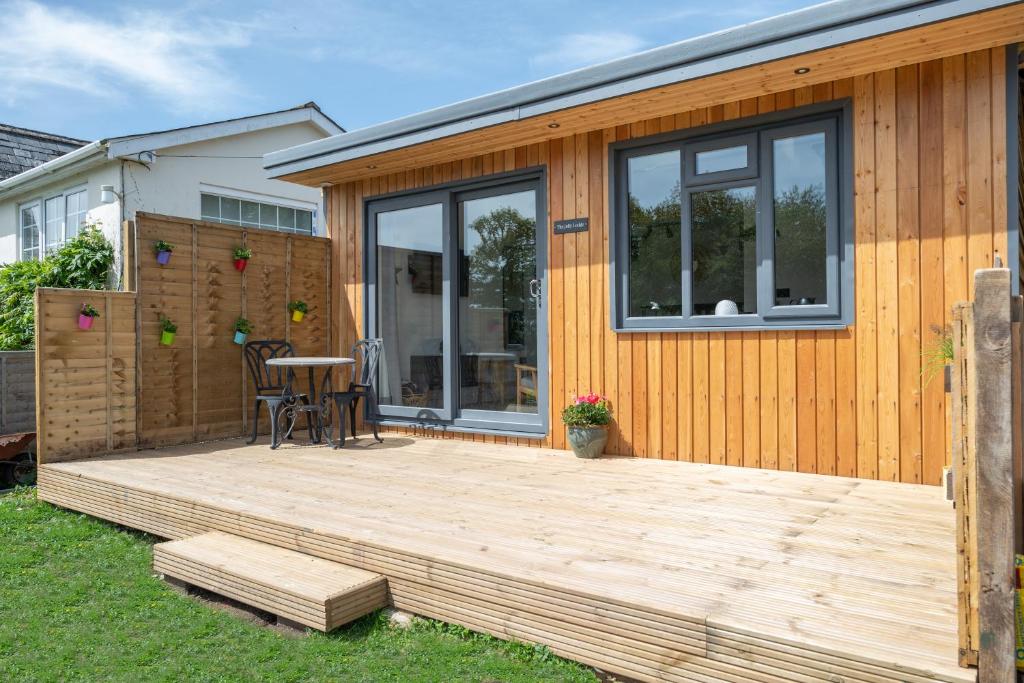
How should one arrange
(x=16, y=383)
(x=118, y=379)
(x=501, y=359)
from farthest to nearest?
(x=16, y=383) < (x=501, y=359) < (x=118, y=379)

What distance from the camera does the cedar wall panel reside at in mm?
3568

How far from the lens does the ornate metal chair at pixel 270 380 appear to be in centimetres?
525

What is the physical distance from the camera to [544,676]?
2.02 metres

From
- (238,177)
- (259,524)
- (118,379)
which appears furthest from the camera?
(238,177)

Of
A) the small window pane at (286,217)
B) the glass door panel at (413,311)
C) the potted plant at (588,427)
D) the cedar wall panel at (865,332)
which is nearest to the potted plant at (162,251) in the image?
the glass door panel at (413,311)

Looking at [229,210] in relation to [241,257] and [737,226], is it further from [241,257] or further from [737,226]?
[737,226]

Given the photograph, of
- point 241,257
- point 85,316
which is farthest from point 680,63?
point 85,316

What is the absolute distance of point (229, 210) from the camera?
942 cm

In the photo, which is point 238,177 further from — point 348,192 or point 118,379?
point 118,379

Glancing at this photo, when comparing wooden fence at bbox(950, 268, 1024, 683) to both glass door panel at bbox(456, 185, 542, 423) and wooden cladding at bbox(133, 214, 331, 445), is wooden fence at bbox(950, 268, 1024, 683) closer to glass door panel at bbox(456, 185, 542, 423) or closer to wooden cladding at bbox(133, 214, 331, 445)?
glass door panel at bbox(456, 185, 542, 423)

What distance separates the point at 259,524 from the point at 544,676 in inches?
64.2

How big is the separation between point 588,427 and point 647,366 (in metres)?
0.56

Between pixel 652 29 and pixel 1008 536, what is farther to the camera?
pixel 652 29

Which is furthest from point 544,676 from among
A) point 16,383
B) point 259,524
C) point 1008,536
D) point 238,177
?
point 238,177
